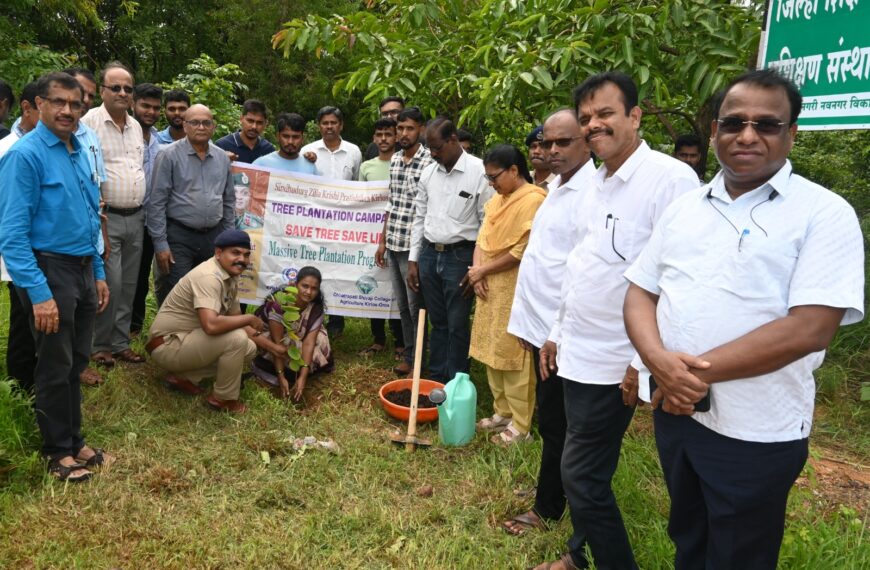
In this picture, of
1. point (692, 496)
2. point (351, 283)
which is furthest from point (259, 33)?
point (692, 496)

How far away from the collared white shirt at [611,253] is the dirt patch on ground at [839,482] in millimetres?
1822

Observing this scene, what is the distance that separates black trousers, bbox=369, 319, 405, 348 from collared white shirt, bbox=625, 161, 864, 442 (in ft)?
13.6

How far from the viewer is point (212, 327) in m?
4.50

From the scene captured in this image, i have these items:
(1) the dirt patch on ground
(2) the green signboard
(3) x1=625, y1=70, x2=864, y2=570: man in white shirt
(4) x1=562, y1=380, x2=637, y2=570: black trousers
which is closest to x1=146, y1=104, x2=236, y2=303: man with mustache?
(4) x1=562, y1=380, x2=637, y2=570: black trousers

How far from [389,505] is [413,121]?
9.42 ft

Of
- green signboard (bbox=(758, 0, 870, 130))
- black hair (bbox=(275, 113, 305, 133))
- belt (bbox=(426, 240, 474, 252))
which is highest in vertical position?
green signboard (bbox=(758, 0, 870, 130))

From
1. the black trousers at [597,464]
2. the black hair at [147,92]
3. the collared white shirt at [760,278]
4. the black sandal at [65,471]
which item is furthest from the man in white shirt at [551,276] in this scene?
the black hair at [147,92]

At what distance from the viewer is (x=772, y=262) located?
1.72 m

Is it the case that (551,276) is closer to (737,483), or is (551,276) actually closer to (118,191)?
(737,483)

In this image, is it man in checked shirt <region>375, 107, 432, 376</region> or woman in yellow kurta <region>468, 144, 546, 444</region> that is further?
man in checked shirt <region>375, 107, 432, 376</region>

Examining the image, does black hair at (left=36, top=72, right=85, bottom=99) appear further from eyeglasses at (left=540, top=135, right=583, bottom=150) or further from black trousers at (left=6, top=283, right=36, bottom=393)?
eyeglasses at (left=540, top=135, right=583, bottom=150)

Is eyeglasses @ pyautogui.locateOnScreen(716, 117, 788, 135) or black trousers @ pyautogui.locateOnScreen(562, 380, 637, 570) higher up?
eyeglasses @ pyautogui.locateOnScreen(716, 117, 788, 135)

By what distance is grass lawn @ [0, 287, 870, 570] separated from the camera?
3.00 metres

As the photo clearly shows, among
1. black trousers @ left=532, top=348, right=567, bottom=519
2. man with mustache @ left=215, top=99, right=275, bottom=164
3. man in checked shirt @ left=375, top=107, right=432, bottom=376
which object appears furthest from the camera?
man with mustache @ left=215, top=99, right=275, bottom=164
